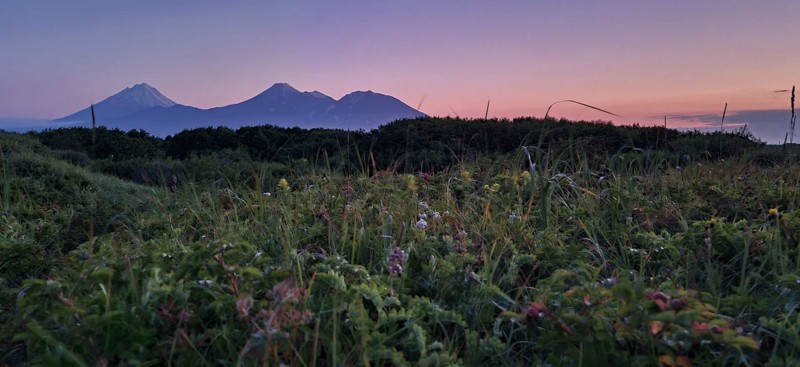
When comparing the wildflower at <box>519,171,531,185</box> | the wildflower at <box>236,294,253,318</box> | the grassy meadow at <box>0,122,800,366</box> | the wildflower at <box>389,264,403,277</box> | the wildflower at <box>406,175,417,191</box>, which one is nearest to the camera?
the wildflower at <box>236,294,253,318</box>

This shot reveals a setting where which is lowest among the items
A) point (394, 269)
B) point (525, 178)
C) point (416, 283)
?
point (416, 283)

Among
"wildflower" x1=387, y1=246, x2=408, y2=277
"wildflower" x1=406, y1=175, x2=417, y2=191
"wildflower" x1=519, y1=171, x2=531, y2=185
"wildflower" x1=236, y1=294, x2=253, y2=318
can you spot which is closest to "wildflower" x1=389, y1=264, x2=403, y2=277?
"wildflower" x1=387, y1=246, x2=408, y2=277

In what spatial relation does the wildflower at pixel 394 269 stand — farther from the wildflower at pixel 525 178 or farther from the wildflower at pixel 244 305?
the wildflower at pixel 525 178

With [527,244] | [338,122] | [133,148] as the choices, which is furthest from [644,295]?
[133,148]

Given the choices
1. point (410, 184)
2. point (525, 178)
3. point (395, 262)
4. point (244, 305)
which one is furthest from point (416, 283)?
point (525, 178)

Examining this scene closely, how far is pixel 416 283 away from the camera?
2727 mm

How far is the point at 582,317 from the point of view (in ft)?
6.08

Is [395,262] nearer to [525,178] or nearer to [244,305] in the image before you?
[244,305]

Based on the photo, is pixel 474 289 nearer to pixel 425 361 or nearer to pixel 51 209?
pixel 425 361

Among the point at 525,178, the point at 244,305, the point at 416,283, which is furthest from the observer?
the point at 525,178

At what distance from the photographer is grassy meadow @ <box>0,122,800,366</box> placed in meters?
1.84

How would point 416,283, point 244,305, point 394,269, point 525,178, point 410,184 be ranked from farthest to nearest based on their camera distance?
point 525,178 → point 410,184 → point 416,283 → point 394,269 → point 244,305

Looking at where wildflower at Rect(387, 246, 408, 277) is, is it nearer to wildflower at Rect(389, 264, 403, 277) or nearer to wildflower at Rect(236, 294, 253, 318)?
wildflower at Rect(389, 264, 403, 277)

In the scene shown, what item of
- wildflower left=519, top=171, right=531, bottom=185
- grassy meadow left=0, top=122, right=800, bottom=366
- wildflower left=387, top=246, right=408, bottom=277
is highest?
wildflower left=519, top=171, right=531, bottom=185
